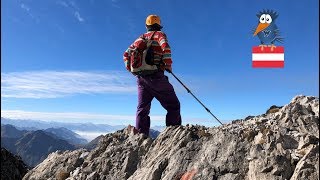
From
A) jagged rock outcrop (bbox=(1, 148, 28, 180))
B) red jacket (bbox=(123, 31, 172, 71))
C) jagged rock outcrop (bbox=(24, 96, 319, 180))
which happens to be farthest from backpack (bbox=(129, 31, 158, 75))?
jagged rock outcrop (bbox=(1, 148, 28, 180))

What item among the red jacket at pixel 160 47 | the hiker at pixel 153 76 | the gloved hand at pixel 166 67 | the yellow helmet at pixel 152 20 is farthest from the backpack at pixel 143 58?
the yellow helmet at pixel 152 20

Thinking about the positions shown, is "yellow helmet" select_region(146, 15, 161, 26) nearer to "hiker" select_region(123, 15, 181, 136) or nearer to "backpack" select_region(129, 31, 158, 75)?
"hiker" select_region(123, 15, 181, 136)

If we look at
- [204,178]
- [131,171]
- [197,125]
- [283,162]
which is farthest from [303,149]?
[131,171]

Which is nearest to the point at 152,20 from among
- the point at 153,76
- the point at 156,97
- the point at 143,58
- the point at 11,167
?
the point at 143,58

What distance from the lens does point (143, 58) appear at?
16.7 meters

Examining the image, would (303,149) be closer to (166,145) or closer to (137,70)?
(166,145)

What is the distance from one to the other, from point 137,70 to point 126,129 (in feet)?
9.61

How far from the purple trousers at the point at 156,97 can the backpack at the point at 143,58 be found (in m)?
0.36

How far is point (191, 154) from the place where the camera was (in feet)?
45.6

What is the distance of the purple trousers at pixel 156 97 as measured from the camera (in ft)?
55.0

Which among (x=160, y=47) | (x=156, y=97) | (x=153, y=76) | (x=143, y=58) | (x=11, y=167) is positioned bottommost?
(x=11, y=167)

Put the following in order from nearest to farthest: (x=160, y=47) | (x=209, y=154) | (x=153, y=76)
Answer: (x=209, y=154), (x=160, y=47), (x=153, y=76)

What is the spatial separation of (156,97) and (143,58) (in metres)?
1.81

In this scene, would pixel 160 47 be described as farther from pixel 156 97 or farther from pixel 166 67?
pixel 156 97
